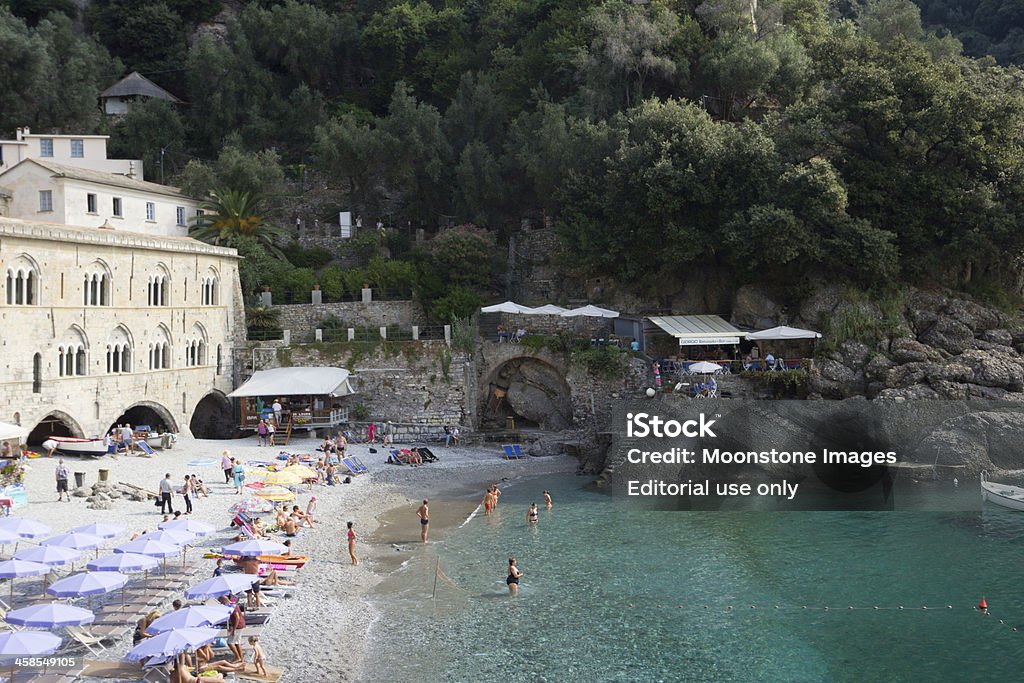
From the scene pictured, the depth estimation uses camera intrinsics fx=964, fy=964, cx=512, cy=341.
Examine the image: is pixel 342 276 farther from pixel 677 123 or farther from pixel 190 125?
pixel 190 125

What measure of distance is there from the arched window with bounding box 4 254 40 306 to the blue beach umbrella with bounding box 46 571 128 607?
57.5 feet

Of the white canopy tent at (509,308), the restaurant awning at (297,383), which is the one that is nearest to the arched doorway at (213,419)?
the restaurant awning at (297,383)

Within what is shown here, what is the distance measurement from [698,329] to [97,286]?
24.4 meters

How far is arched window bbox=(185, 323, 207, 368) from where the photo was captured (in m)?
40.9

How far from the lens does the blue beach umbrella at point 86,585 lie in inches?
736

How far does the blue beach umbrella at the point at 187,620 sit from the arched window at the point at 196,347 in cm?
2454

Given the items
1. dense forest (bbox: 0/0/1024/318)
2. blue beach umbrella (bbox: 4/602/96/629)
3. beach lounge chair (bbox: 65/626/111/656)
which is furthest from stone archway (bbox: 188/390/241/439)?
blue beach umbrella (bbox: 4/602/96/629)

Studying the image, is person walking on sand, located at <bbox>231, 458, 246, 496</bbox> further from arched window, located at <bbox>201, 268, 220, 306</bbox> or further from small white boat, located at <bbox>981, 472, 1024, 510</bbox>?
small white boat, located at <bbox>981, 472, 1024, 510</bbox>

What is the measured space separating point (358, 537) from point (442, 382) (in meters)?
14.5

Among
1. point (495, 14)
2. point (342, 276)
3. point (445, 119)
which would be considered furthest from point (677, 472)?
point (495, 14)

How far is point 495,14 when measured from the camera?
59750mm

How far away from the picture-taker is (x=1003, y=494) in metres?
30.6

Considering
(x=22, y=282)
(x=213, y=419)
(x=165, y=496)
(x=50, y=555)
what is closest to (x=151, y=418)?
(x=213, y=419)

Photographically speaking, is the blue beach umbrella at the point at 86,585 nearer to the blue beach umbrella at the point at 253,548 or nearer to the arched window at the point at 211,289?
the blue beach umbrella at the point at 253,548
